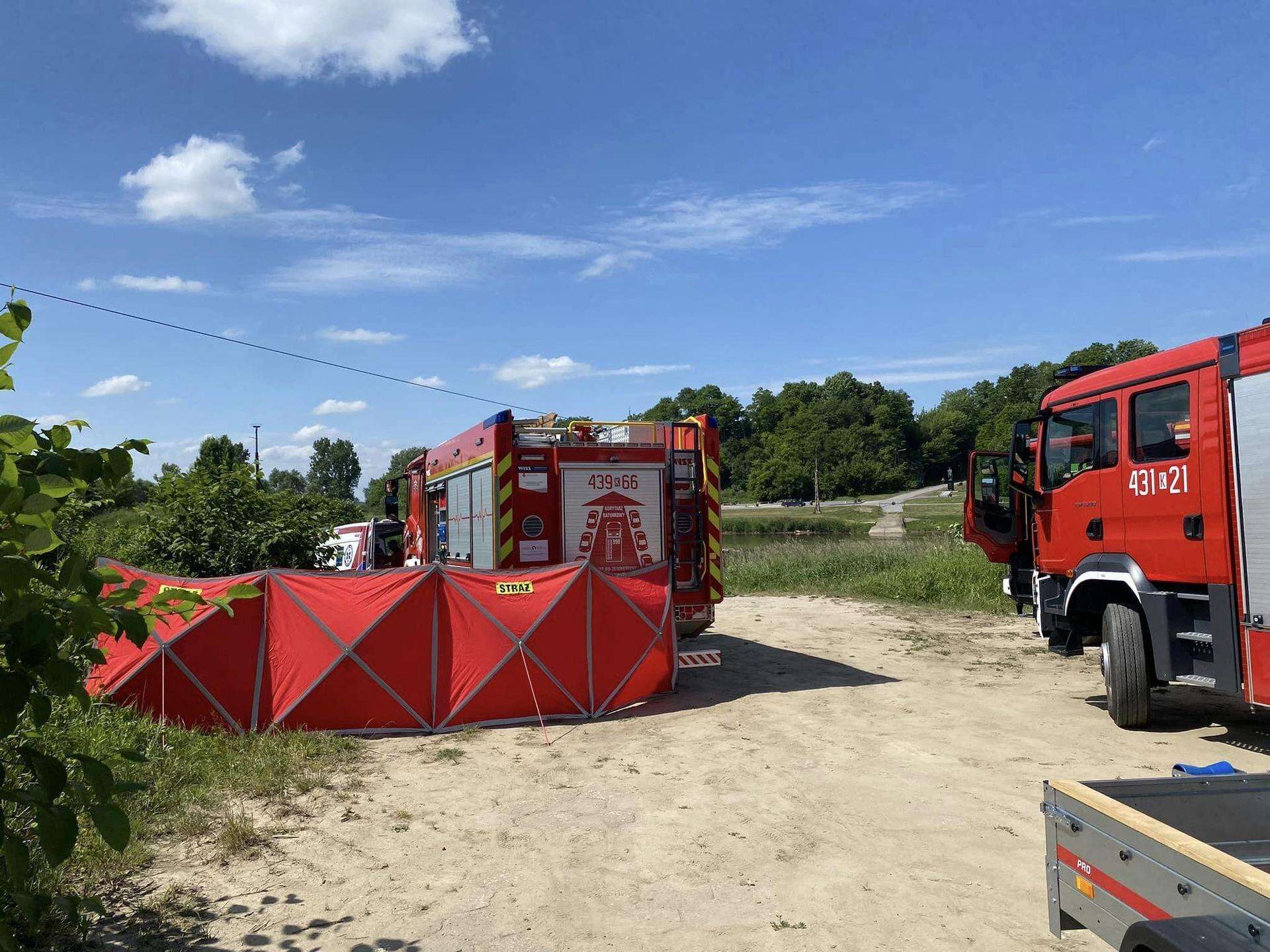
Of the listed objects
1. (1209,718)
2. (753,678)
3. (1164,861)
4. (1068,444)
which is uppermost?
(1068,444)

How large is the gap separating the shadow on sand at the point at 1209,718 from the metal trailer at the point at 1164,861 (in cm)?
507

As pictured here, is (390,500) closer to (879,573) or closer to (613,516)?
(613,516)

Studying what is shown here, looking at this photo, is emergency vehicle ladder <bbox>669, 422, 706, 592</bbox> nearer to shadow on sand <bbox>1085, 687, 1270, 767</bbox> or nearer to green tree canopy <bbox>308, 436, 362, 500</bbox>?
shadow on sand <bbox>1085, 687, 1270, 767</bbox>

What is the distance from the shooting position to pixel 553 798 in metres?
6.56

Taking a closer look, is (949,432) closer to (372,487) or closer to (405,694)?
(372,487)

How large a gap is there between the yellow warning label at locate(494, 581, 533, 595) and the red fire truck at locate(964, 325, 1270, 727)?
5328mm

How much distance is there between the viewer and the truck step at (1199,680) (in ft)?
23.9

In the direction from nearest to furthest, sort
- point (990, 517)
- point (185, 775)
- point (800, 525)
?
point (185, 775), point (990, 517), point (800, 525)

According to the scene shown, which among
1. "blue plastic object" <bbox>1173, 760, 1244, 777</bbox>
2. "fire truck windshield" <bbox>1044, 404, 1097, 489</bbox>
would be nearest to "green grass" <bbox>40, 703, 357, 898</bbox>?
"blue plastic object" <bbox>1173, 760, 1244, 777</bbox>

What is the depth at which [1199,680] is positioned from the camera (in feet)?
24.5

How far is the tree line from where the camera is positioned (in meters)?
117

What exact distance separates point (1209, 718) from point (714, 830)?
19.2 ft

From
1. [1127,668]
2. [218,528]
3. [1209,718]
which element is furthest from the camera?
[218,528]

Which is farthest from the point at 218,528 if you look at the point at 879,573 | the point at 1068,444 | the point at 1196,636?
the point at 879,573
